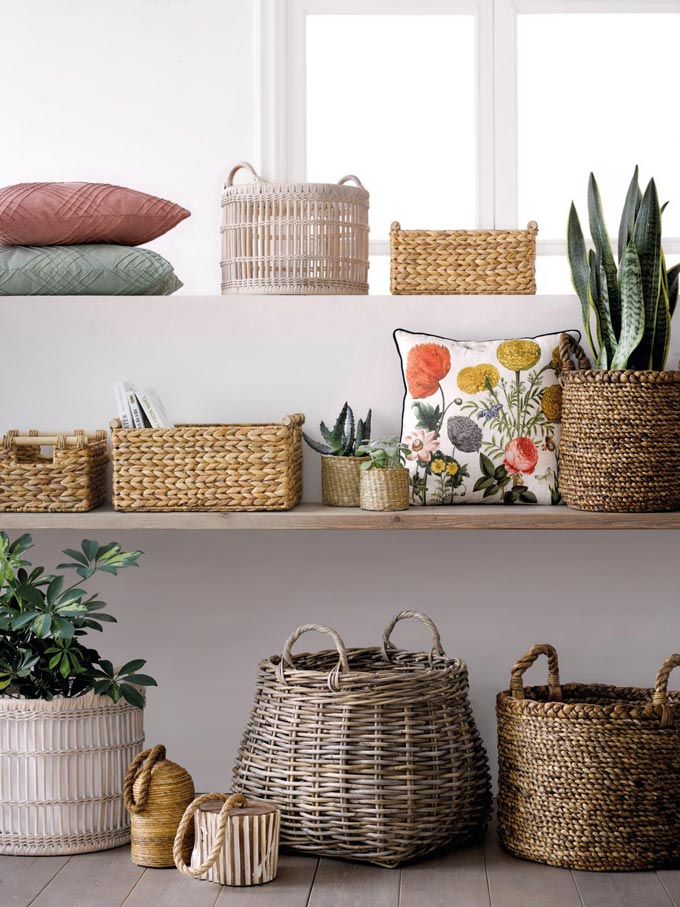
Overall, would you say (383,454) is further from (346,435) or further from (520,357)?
(520,357)

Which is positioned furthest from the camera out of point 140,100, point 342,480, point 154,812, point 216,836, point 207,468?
point 140,100

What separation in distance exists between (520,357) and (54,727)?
1.18 meters

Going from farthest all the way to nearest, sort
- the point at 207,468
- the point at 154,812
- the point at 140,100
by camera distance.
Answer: the point at 140,100 → the point at 207,468 → the point at 154,812

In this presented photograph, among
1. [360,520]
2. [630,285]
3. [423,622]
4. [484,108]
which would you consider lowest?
[423,622]

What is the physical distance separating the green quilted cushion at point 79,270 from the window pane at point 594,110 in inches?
50.4

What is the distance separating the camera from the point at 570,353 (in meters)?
2.22

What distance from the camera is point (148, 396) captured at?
218 cm

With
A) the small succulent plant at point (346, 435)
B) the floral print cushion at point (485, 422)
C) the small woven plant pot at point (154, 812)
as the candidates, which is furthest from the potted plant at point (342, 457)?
the small woven plant pot at point (154, 812)

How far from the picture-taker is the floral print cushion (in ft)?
7.27

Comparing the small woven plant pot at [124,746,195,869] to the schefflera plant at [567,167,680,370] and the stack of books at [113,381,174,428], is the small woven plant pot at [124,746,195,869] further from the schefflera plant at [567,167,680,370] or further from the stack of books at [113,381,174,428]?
the schefflera plant at [567,167,680,370]

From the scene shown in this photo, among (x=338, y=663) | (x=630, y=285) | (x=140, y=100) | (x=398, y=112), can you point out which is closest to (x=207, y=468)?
(x=338, y=663)

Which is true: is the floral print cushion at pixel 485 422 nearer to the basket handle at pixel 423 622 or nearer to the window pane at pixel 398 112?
the basket handle at pixel 423 622

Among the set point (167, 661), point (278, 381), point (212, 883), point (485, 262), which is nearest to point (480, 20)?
point (485, 262)

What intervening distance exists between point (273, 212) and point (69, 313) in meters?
0.50
